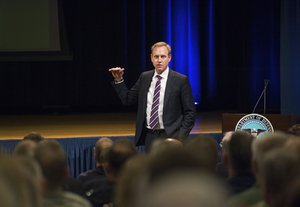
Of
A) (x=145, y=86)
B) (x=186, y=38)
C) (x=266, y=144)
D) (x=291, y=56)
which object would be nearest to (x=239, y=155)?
(x=266, y=144)

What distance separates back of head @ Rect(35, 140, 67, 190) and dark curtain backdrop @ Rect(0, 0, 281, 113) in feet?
26.5

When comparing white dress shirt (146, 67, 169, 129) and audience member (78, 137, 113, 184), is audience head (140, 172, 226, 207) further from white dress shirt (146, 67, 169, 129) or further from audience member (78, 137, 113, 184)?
white dress shirt (146, 67, 169, 129)

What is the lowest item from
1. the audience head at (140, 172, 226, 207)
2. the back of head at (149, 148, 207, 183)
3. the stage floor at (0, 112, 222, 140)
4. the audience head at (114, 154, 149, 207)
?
the stage floor at (0, 112, 222, 140)

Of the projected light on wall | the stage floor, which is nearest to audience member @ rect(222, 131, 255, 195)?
the stage floor

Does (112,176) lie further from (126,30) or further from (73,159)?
(126,30)

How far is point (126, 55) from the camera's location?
1062 cm

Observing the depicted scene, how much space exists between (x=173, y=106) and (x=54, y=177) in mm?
3161

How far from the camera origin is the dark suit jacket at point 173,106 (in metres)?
5.26

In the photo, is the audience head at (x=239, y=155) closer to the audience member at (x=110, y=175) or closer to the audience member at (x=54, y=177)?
the audience member at (x=110, y=175)

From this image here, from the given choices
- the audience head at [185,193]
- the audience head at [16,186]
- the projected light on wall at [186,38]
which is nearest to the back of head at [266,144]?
the audience head at [16,186]

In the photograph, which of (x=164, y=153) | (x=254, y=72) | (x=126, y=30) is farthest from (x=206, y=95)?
(x=164, y=153)

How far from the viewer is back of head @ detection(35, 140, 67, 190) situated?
2201mm

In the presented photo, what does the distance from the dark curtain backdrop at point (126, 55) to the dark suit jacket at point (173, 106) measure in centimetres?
500

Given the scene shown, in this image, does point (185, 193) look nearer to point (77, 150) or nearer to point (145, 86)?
point (145, 86)
